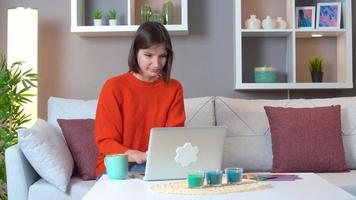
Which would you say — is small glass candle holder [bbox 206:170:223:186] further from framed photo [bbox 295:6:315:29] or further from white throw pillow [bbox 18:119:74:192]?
framed photo [bbox 295:6:315:29]

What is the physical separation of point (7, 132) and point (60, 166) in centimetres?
71

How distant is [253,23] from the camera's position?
3324 mm

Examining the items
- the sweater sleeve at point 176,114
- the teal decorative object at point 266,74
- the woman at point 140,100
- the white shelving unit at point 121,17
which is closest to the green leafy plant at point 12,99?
the white shelving unit at point 121,17

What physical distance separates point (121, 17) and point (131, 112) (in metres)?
1.54

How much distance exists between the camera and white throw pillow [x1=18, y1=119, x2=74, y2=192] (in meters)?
2.39

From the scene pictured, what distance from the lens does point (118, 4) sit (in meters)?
3.47

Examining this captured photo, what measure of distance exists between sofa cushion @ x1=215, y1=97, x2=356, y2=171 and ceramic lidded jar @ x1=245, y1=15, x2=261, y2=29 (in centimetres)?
55

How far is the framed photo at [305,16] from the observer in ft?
11.1

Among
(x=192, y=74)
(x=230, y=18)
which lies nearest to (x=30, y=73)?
(x=192, y=74)

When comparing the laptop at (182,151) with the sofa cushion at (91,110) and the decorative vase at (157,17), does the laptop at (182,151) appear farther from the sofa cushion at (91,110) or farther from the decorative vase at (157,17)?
the decorative vase at (157,17)

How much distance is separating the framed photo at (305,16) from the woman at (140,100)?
154cm

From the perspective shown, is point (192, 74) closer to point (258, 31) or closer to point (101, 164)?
point (258, 31)

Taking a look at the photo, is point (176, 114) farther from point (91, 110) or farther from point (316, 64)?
point (316, 64)

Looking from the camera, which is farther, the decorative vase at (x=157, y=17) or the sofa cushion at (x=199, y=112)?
the decorative vase at (x=157, y=17)
